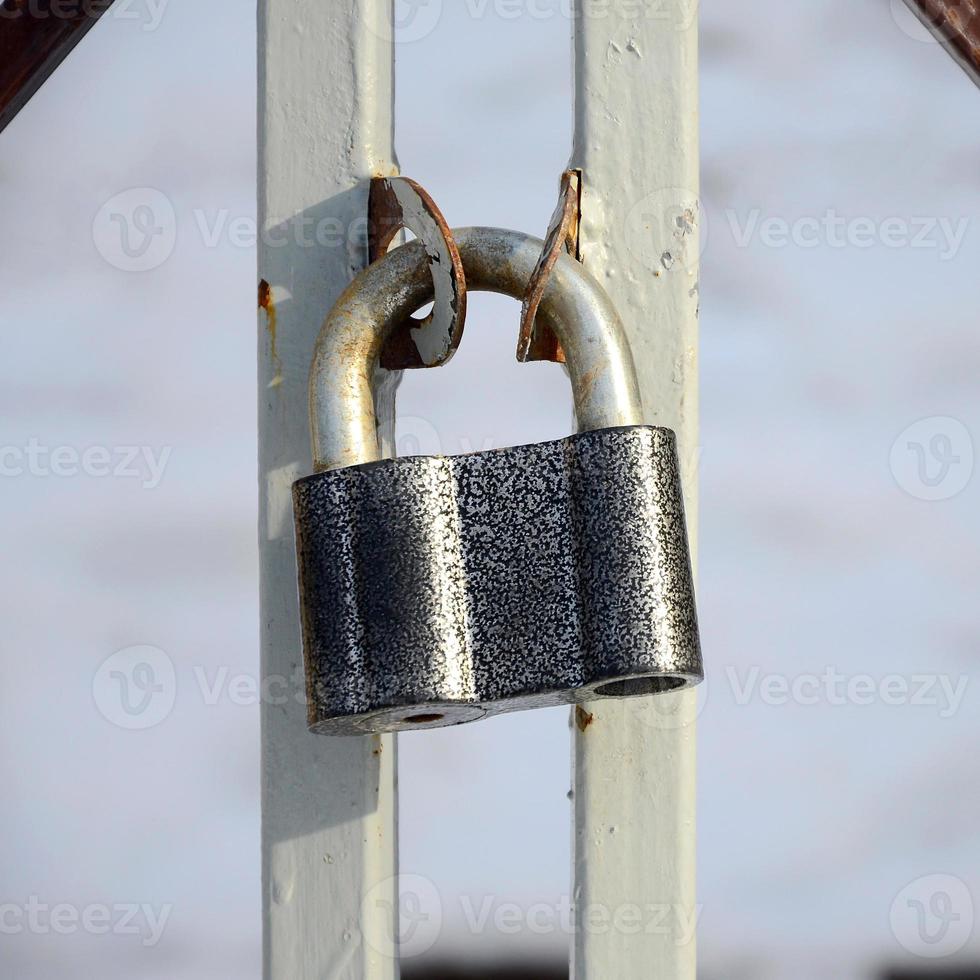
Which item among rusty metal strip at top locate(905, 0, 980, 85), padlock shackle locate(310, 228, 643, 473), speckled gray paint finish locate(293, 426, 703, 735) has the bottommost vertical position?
speckled gray paint finish locate(293, 426, 703, 735)

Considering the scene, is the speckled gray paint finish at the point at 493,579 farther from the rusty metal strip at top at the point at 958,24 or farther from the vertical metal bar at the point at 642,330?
the rusty metal strip at top at the point at 958,24

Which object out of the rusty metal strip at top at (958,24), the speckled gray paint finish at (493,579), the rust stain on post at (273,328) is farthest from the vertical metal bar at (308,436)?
the rusty metal strip at top at (958,24)

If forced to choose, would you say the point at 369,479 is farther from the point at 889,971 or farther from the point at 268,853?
the point at 889,971

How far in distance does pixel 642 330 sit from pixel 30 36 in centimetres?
39

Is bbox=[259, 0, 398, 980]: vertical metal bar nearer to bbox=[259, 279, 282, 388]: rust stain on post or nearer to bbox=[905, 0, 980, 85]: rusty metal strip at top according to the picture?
bbox=[259, 279, 282, 388]: rust stain on post

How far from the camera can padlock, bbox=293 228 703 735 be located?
1.48 feet

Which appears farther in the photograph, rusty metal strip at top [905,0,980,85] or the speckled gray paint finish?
rusty metal strip at top [905,0,980,85]

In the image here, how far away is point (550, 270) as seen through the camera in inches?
17.9

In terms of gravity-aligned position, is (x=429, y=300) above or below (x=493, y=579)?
above

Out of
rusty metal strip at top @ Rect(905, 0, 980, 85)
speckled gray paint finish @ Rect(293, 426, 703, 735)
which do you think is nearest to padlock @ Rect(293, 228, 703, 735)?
speckled gray paint finish @ Rect(293, 426, 703, 735)

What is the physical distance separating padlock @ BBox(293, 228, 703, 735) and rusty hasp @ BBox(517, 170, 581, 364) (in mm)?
32

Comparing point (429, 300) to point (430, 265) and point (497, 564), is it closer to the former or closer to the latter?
point (430, 265)

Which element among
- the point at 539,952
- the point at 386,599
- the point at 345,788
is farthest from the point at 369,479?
the point at 539,952

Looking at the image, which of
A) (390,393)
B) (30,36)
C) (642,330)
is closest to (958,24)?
(642,330)
